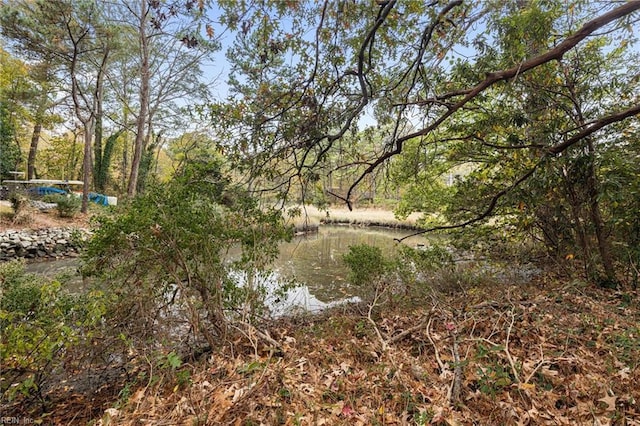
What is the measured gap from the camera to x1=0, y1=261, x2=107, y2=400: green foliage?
6.30 feet

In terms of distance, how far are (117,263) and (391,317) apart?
3.10m

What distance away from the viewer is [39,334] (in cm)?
197

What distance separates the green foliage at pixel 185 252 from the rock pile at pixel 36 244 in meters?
5.88

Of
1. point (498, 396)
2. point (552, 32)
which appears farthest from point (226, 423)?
point (552, 32)

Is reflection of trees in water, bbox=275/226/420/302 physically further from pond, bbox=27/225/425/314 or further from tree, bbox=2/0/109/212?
tree, bbox=2/0/109/212

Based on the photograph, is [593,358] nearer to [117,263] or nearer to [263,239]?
[263,239]

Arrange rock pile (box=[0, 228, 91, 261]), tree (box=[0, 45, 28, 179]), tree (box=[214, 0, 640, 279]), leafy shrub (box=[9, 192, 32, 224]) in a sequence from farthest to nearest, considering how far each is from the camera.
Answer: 1. tree (box=[0, 45, 28, 179])
2. leafy shrub (box=[9, 192, 32, 224])
3. rock pile (box=[0, 228, 91, 261])
4. tree (box=[214, 0, 640, 279])

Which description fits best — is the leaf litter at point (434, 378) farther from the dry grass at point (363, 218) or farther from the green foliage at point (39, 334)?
the dry grass at point (363, 218)

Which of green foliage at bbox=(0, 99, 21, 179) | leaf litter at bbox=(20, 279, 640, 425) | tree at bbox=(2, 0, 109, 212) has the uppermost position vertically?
tree at bbox=(2, 0, 109, 212)

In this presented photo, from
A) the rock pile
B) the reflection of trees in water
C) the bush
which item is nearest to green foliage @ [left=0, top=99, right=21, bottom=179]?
the bush

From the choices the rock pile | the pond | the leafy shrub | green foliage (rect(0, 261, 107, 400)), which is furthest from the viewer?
the leafy shrub

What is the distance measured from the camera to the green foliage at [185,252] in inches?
110

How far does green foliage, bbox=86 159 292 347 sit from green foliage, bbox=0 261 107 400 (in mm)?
397

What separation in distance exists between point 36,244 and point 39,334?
8324 millimetres
